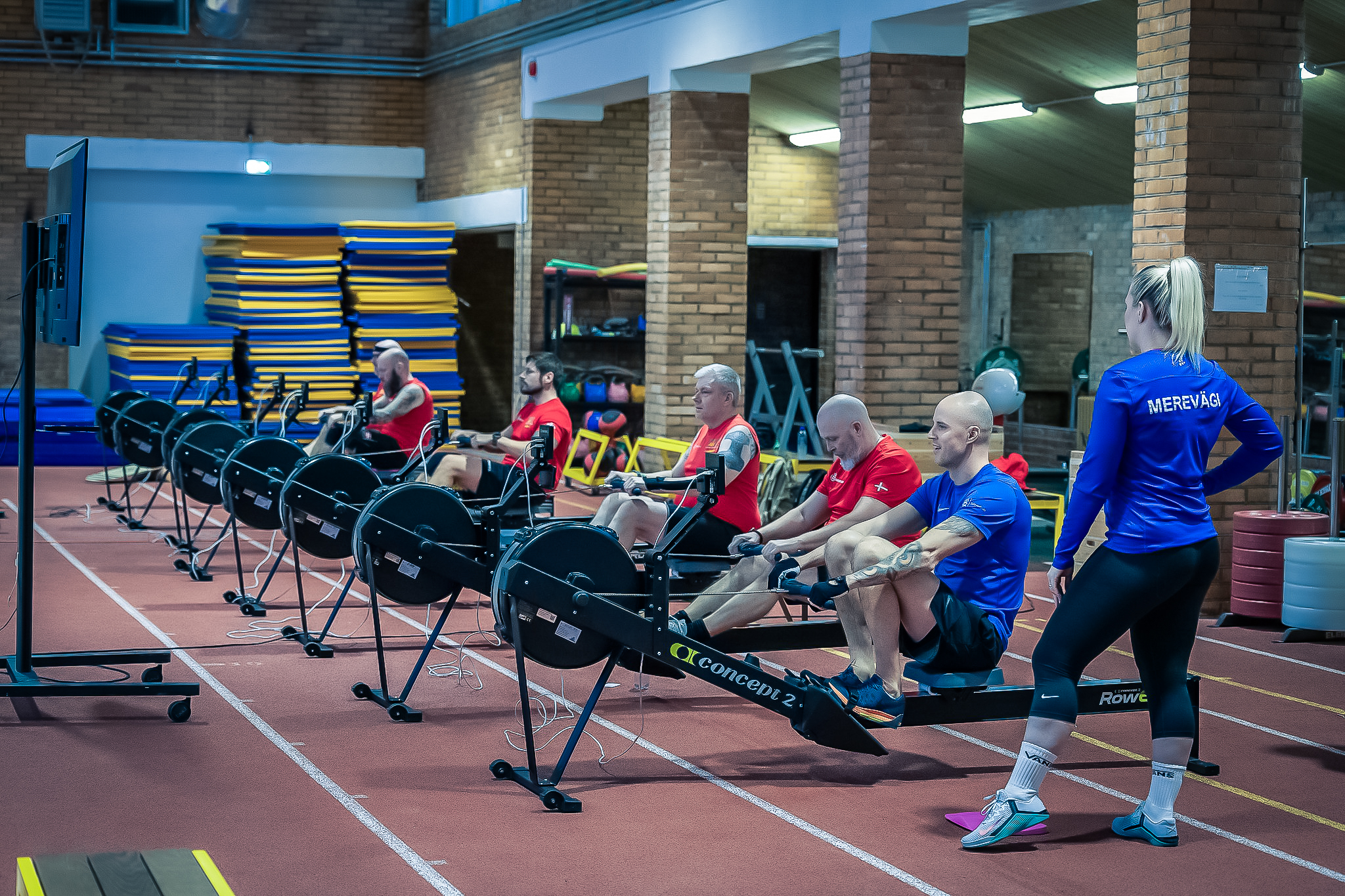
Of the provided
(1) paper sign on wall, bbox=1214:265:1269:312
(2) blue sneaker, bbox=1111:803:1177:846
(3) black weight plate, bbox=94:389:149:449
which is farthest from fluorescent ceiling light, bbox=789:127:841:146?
(2) blue sneaker, bbox=1111:803:1177:846

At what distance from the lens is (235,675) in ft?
21.6

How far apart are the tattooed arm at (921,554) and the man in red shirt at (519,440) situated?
398 cm

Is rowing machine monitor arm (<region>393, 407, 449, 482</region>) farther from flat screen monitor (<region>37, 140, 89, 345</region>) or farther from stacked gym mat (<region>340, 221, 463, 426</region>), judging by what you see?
stacked gym mat (<region>340, 221, 463, 426</region>)

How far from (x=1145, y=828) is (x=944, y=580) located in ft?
3.58

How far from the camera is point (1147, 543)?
172 inches

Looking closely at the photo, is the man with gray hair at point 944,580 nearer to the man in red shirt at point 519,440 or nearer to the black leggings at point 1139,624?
the black leggings at point 1139,624

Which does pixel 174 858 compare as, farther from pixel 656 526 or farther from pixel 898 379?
pixel 898 379

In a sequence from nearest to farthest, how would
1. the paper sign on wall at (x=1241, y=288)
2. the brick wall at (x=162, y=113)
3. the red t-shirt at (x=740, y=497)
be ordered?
the red t-shirt at (x=740, y=497)
the paper sign on wall at (x=1241, y=288)
the brick wall at (x=162, y=113)

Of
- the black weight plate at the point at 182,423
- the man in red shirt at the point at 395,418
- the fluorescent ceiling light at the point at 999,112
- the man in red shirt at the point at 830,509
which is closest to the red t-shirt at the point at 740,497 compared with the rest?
the man in red shirt at the point at 830,509

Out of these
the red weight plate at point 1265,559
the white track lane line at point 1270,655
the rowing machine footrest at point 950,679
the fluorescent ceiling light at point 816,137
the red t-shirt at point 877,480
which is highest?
the fluorescent ceiling light at point 816,137

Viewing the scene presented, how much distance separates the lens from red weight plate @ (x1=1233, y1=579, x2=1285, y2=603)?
8.01m

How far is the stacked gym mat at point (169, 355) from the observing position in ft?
51.5

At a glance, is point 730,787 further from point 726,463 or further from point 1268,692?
point 1268,692

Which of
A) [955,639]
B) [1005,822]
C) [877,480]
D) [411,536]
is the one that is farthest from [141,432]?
[1005,822]
